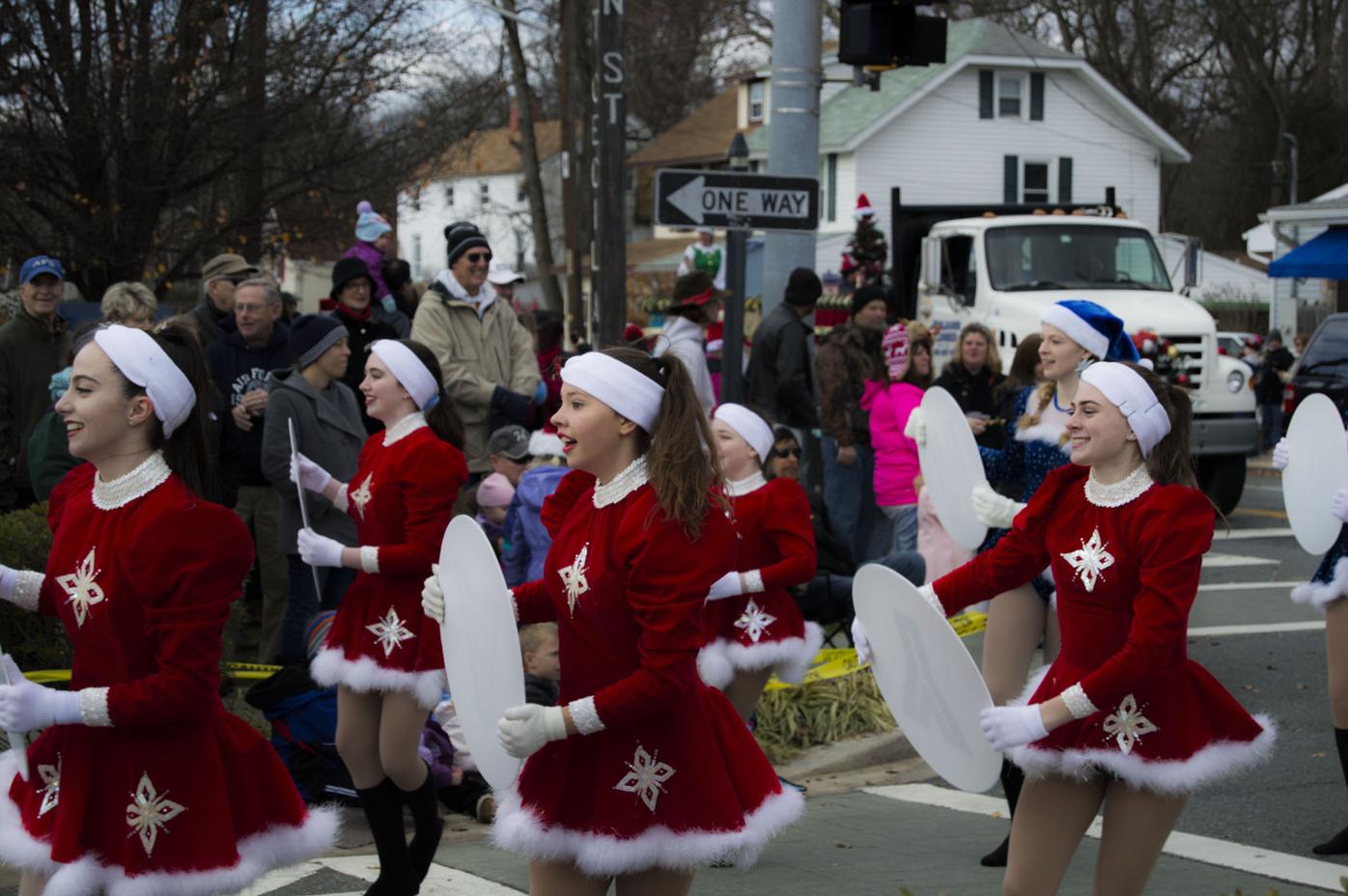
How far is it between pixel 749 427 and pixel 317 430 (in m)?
2.43

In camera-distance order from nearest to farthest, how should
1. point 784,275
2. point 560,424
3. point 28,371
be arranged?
point 560,424 < point 28,371 < point 784,275

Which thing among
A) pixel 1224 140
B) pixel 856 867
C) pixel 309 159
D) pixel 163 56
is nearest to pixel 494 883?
pixel 856 867

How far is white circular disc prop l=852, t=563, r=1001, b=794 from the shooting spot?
440 centimetres

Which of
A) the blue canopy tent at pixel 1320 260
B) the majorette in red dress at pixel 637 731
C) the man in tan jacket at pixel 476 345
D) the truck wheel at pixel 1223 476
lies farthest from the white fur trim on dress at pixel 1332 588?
the blue canopy tent at pixel 1320 260

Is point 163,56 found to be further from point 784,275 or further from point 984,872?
point 984,872

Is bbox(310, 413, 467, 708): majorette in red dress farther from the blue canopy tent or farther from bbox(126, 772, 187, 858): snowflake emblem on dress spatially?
the blue canopy tent

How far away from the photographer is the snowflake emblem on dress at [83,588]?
13.1ft

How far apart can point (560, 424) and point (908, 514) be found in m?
7.45

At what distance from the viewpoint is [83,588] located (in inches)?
159

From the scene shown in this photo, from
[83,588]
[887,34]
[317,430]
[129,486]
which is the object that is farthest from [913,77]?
[83,588]

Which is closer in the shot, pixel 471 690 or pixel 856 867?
pixel 471 690

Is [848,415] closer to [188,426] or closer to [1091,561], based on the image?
[1091,561]

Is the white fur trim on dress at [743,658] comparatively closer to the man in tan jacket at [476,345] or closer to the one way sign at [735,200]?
the one way sign at [735,200]

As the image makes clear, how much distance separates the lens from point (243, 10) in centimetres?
1516
